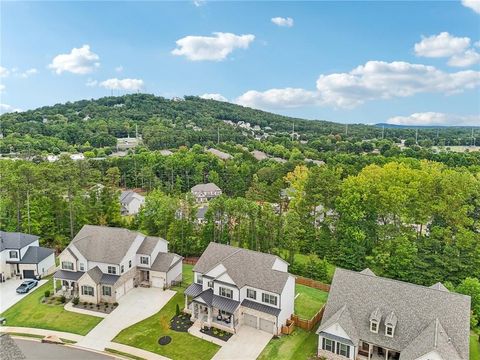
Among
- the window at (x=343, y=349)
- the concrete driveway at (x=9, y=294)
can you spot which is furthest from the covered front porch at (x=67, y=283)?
the window at (x=343, y=349)

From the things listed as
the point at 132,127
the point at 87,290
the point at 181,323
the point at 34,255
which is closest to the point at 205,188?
the point at 34,255

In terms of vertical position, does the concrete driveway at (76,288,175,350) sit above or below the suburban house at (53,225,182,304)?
below

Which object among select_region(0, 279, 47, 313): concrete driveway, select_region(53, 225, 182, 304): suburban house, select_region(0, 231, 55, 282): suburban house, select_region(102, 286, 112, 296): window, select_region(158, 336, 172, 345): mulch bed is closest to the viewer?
select_region(158, 336, 172, 345): mulch bed

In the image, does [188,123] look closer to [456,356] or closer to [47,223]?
[47,223]

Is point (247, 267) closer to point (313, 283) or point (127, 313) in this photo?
point (313, 283)

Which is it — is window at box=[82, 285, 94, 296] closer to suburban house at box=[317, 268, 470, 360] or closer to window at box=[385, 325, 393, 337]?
suburban house at box=[317, 268, 470, 360]

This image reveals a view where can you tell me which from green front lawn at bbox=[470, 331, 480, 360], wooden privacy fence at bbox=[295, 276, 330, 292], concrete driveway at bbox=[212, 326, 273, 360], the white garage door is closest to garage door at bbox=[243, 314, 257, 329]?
concrete driveway at bbox=[212, 326, 273, 360]
